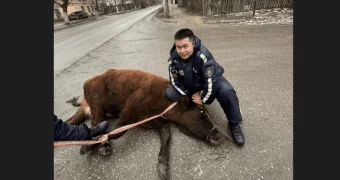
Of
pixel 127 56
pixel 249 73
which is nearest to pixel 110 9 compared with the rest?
pixel 127 56

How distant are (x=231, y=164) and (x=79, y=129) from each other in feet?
6.01

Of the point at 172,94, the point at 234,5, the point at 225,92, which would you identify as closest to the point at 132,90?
the point at 172,94

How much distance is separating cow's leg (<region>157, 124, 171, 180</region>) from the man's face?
1075mm

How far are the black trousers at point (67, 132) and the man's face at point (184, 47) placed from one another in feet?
5.00

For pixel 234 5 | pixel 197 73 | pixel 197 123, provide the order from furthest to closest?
pixel 234 5, pixel 197 73, pixel 197 123

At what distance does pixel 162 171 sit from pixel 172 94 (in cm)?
101

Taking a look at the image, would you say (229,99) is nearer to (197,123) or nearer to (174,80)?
(197,123)

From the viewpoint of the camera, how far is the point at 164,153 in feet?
8.69

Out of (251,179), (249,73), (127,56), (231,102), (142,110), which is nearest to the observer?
(251,179)

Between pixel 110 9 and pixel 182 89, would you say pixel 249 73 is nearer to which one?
pixel 182 89

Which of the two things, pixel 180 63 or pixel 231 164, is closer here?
pixel 231 164

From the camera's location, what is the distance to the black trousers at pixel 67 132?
2.27 m

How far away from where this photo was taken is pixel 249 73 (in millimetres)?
4824

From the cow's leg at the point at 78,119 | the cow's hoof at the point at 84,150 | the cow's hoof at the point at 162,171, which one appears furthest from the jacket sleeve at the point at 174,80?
the cow's leg at the point at 78,119
